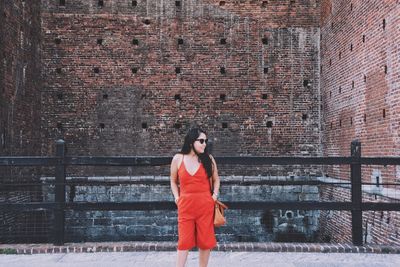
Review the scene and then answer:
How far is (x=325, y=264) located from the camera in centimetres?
445

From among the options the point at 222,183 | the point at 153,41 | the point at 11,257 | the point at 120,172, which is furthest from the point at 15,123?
the point at 11,257

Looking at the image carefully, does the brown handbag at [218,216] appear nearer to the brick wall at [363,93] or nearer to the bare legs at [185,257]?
the bare legs at [185,257]

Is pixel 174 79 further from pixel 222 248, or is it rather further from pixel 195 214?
pixel 195 214

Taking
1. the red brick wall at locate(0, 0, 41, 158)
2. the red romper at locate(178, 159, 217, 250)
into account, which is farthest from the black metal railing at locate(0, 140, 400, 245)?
the red brick wall at locate(0, 0, 41, 158)

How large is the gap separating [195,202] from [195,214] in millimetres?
96

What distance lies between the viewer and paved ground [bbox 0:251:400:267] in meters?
4.43

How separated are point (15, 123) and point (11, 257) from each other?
656 cm

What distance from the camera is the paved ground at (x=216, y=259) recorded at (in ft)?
14.5

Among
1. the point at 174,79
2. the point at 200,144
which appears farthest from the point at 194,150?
the point at 174,79

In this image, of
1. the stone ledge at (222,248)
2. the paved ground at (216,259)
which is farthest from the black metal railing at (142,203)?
the paved ground at (216,259)

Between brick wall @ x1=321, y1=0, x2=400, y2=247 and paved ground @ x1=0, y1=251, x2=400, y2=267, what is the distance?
146 inches

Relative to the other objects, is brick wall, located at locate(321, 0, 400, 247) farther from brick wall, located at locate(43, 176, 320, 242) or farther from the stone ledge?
the stone ledge

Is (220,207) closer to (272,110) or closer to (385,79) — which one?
(385,79)

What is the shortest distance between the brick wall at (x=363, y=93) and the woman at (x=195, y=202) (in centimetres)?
548
